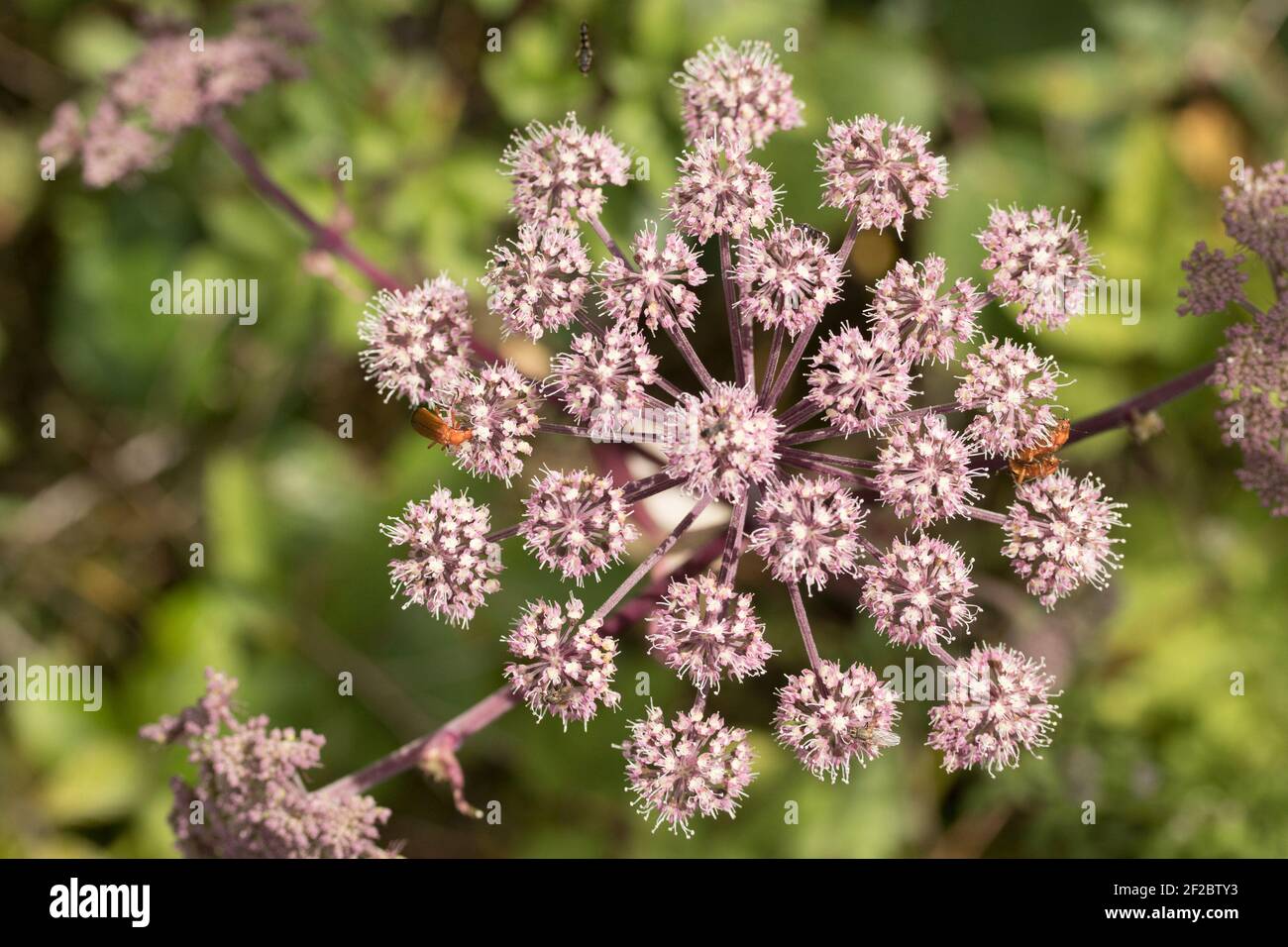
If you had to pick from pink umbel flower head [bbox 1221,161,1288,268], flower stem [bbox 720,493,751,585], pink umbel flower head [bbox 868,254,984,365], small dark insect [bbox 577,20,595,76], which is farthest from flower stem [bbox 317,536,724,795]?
small dark insect [bbox 577,20,595,76]

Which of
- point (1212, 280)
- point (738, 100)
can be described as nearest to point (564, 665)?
point (738, 100)

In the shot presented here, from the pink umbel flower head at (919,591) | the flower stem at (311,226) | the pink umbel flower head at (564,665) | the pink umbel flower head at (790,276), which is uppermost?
the flower stem at (311,226)

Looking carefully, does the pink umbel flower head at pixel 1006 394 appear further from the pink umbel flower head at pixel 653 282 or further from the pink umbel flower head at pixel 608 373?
the pink umbel flower head at pixel 608 373

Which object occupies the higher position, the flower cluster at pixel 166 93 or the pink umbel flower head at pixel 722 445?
the flower cluster at pixel 166 93

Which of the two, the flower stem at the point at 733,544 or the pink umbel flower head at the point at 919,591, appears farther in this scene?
the flower stem at the point at 733,544

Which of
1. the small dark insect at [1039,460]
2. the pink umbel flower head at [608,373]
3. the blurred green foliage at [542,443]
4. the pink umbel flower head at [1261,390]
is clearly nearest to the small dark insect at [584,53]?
the blurred green foliage at [542,443]

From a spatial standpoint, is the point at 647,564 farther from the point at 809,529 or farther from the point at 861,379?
the point at 861,379
